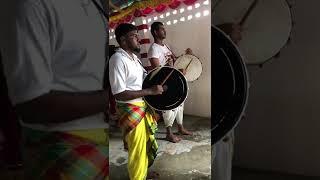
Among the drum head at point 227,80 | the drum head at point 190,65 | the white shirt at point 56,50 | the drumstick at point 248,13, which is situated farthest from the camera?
the drumstick at point 248,13

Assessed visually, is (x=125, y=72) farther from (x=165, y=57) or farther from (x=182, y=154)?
(x=182, y=154)

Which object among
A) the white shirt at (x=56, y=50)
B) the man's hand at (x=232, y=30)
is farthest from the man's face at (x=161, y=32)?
the man's hand at (x=232, y=30)

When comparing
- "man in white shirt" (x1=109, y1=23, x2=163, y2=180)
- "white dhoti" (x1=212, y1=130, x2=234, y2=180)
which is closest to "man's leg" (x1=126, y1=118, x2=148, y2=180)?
"man in white shirt" (x1=109, y1=23, x2=163, y2=180)

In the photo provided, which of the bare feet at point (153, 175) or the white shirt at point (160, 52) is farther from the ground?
the white shirt at point (160, 52)

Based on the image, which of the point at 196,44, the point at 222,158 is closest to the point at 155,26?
the point at 196,44

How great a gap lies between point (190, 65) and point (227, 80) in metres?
0.44

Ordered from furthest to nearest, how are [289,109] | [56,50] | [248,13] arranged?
[289,109], [248,13], [56,50]

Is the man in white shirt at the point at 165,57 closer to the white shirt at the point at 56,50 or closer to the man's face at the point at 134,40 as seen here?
the man's face at the point at 134,40

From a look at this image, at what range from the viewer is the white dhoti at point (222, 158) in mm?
1902

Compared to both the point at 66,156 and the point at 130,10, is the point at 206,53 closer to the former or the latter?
the point at 130,10

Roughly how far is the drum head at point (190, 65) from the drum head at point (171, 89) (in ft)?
0.08

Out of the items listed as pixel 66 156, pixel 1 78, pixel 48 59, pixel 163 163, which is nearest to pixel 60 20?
pixel 48 59

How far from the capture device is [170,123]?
153 centimetres

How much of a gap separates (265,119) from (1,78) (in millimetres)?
1931
